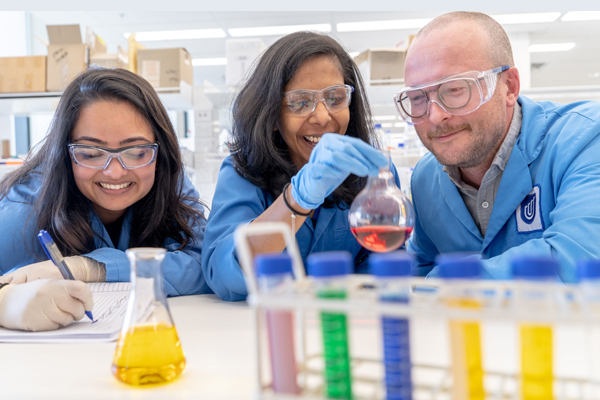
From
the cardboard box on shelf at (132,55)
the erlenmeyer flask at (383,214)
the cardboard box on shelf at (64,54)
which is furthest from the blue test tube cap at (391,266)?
the cardboard box on shelf at (64,54)

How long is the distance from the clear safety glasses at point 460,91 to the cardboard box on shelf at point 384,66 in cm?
246

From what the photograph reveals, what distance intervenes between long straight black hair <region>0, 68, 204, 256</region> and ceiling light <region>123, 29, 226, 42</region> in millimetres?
5749

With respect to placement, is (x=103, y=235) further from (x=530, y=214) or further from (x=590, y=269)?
(x=590, y=269)

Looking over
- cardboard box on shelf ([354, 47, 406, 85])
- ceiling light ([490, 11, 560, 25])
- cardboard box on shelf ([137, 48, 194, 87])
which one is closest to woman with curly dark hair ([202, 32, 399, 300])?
cardboard box on shelf ([354, 47, 406, 85])

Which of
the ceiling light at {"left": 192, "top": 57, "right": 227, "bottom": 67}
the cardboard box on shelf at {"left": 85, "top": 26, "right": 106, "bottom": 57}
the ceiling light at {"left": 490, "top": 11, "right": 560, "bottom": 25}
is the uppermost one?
the ceiling light at {"left": 192, "top": 57, "right": 227, "bottom": 67}

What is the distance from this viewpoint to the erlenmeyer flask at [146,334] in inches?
28.5

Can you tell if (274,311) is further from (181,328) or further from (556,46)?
(556,46)

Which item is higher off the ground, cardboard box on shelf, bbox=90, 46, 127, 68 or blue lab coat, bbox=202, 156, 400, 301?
cardboard box on shelf, bbox=90, 46, 127, 68

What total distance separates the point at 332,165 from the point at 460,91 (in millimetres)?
688

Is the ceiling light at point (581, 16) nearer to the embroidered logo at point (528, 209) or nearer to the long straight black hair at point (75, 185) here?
the embroidered logo at point (528, 209)

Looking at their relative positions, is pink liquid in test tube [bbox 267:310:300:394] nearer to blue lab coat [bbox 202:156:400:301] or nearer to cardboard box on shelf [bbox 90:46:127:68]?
blue lab coat [bbox 202:156:400:301]

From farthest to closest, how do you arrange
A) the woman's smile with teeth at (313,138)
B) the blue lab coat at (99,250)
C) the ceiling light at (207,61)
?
the ceiling light at (207,61) < the woman's smile with teeth at (313,138) < the blue lab coat at (99,250)

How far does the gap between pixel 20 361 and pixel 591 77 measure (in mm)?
11100

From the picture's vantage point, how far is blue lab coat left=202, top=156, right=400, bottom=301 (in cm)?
141
